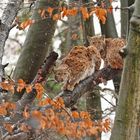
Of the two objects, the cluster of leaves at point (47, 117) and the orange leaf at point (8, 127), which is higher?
the cluster of leaves at point (47, 117)

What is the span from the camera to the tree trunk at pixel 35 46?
4746 mm

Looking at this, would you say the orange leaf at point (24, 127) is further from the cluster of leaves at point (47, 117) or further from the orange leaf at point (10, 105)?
the orange leaf at point (10, 105)

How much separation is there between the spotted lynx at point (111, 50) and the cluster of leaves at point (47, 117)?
2.61ft

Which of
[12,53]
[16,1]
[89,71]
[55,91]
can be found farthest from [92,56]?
[12,53]

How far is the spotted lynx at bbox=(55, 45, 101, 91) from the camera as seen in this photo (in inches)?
155

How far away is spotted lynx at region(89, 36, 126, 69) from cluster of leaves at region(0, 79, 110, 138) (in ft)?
2.61

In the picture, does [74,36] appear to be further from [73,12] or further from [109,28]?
[73,12]

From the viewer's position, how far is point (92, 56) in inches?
170

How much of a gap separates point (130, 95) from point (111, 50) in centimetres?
155

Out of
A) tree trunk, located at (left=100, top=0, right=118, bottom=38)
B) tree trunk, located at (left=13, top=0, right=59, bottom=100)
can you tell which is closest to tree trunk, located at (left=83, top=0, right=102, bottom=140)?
tree trunk, located at (left=100, top=0, right=118, bottom=38)

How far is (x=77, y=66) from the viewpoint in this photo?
4043mm

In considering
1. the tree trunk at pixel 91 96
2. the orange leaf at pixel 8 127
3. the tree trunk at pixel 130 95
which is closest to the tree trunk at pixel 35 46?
the tree trunk at pixel 91 96

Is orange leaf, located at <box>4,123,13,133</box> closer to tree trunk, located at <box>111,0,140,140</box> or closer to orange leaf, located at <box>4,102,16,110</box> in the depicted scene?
orange leaf, located at <box>4,102,16,110</box>

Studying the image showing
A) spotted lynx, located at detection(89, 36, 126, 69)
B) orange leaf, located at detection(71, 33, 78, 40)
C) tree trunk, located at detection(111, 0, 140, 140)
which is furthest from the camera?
orange leaf, located at detection(71, 33, 78, 40)
